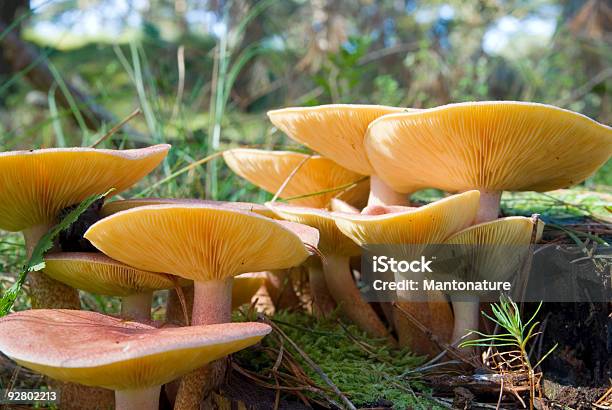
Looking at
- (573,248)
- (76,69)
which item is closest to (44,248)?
(573,248)

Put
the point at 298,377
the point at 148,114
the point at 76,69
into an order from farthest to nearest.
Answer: the point at 76,69 → the point at 148,114 → the point at 298,377

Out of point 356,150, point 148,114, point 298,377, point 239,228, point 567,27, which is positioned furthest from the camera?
point 567,27

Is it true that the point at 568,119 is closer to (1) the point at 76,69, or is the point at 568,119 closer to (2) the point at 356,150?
(2) the point at 356,150

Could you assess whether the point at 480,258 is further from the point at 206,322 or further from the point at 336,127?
the point at 206,322

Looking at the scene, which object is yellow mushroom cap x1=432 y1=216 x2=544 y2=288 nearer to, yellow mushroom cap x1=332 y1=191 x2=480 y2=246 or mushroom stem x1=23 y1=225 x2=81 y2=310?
yellow mushroom cap x1=332 y1=191 x2=480 y2=246

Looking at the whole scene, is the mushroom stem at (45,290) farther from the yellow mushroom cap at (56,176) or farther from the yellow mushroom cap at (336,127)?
the yellow mushroom cap at (336,127)

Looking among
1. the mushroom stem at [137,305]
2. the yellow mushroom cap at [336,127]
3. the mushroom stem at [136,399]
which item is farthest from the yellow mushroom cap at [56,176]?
the mushroom stem at [136,399]

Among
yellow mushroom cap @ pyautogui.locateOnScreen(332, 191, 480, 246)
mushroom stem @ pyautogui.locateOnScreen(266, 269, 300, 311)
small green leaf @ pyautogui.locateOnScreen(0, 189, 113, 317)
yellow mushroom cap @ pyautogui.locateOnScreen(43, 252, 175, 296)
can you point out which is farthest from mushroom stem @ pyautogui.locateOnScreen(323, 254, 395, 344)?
small green leaf @ pyautogui.locateOnScreen(0, 189, 113, 317)
